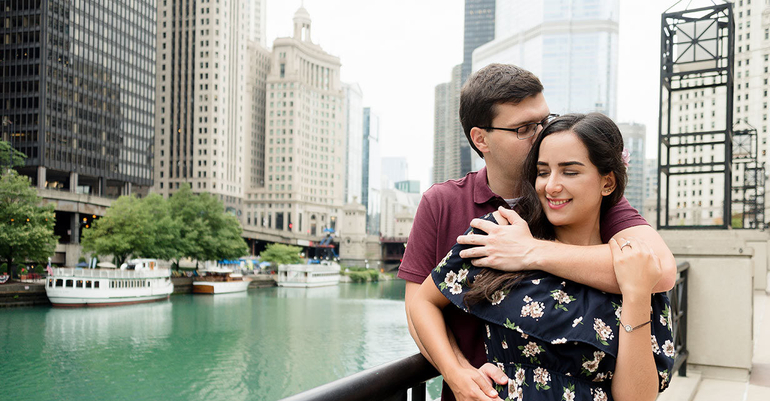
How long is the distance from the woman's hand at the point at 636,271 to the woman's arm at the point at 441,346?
470 mm

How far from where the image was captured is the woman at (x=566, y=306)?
170cm

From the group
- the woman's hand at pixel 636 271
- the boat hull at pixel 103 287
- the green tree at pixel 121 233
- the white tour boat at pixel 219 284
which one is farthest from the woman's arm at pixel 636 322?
the white tour boat at pixel 219 284

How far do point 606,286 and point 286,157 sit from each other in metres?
119

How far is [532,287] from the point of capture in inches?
70.8

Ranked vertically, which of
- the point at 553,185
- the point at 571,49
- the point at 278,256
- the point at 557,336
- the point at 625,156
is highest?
the point at 571,49

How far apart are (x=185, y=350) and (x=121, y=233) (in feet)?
70.3

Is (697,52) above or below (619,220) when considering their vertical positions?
above

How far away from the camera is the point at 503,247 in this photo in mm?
1819

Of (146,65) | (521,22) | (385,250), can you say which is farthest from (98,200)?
(521,22)

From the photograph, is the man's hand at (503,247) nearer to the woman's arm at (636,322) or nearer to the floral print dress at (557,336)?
the floral print dress at (557,336)

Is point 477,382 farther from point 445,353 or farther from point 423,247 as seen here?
point 423,247

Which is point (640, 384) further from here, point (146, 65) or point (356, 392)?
point (146, 65)

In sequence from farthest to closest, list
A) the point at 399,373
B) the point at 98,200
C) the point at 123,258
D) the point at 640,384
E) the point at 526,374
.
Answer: the point at 98,200, the point at 123,258, the point at 399,373, the point at 526,374, the point at 640,384

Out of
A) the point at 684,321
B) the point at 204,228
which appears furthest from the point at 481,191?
the point at 204,228
